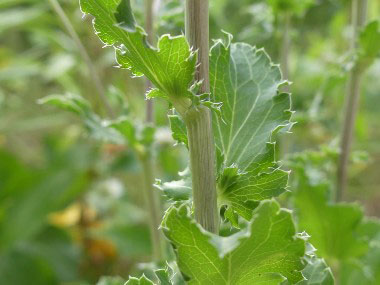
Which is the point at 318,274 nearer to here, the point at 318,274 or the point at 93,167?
the point at 318,274

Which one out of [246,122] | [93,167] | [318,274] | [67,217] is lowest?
[67,217]

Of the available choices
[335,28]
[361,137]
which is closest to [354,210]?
[361,137]

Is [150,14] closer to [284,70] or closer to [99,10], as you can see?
[284,70]

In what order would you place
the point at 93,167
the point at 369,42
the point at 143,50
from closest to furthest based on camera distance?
the point at 143,50 → the point at 369,42 → the point at 93,167

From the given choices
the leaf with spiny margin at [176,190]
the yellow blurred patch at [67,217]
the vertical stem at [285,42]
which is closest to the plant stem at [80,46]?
the vertical stem at [285,42]

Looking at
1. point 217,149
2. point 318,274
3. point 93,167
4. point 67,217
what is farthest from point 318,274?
point 67,217

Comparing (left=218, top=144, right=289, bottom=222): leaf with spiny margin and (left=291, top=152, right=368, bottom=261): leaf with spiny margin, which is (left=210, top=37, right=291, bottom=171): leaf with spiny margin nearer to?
(left=218, top=144, right=289, bottom=222): leaf with spiny margin

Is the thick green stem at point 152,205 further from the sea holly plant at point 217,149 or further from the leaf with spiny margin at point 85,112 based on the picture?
the sea holly plant at point 217,149
